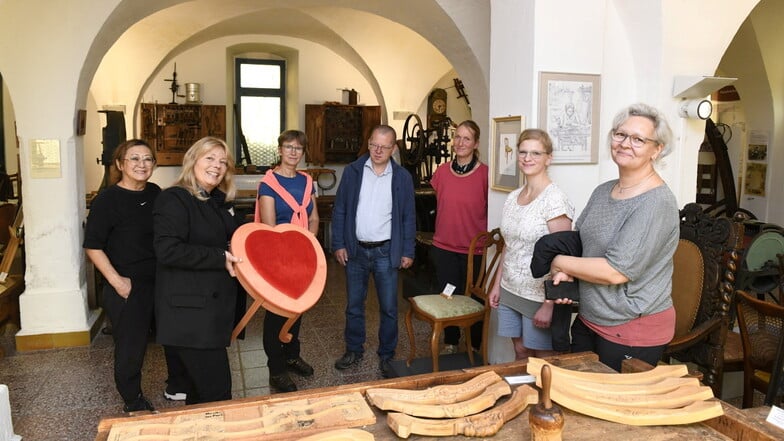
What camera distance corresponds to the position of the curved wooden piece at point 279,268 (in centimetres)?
248

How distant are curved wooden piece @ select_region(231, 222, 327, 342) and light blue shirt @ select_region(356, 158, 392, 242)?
4.45ft

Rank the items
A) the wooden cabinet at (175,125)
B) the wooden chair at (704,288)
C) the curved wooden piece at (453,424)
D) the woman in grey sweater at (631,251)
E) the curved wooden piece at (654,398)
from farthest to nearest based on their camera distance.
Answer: the wooden cabinet at (175,125)
the wooden chair at (704,288)
the woman in grey sweater at (631,251)
the curved wooden piece at (654,398)
the curved wooden piece at (453,424)

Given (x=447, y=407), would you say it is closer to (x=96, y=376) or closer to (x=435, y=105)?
(x=96, y=376)

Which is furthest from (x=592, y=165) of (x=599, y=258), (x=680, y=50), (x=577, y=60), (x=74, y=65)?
(x=74, y=65)

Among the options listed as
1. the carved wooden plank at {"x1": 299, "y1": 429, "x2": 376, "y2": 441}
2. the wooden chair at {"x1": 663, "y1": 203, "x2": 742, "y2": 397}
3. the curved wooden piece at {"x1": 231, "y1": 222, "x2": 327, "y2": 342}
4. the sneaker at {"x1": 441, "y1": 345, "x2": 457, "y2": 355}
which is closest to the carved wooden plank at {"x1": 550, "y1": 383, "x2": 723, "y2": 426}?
the carved wooden plank at {"x1": 299, "y1": 429, "x2": 376, "y2": 441}

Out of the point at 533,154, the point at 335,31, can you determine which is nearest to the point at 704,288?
the point at 533,154

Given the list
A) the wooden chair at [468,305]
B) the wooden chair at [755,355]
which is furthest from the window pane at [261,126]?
the wooden chair at [755,355]

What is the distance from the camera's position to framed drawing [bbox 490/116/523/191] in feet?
12.9

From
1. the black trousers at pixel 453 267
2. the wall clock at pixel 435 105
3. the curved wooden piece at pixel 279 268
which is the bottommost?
the black trousers at pixel 453 267

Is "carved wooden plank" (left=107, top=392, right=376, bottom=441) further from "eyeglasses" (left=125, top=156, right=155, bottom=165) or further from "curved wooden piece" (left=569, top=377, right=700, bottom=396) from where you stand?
"eyeglasses" (left=125, top=156, right=155, bottom=165)

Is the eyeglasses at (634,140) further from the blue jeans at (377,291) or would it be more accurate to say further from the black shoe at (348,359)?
the black shoe at (348,359)

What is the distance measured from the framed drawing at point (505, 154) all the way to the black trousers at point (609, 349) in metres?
1.39

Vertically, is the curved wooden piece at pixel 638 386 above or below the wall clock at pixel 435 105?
below

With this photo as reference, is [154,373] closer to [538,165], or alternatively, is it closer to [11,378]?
[11,378]
